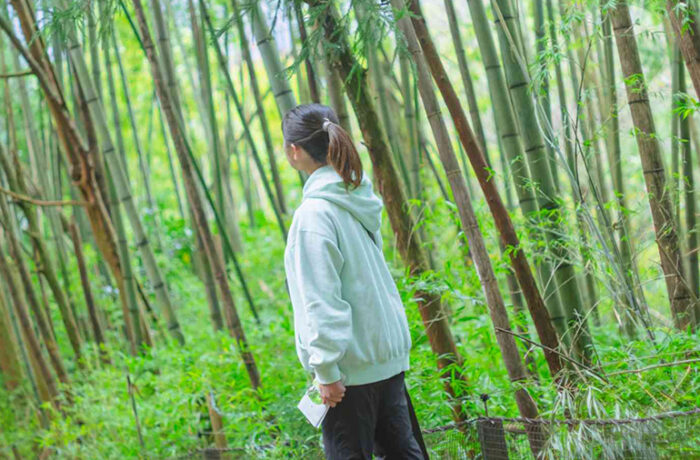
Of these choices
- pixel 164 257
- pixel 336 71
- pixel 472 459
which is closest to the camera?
pixel 472 459

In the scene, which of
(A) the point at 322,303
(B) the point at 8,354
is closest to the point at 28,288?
(B) the point at 8,354

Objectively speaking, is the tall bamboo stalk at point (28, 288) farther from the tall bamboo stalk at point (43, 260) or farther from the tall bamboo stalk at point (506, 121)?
the tall bamboo stalk at point (506, 121)

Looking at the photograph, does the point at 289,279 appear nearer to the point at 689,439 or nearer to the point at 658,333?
the point at 689,439

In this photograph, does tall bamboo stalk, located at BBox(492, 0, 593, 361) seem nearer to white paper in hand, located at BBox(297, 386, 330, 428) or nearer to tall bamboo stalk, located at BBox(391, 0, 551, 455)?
tall bamboo stalk, located at BBox(391, 0, 551, 455)

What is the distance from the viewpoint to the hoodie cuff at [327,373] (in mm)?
1385

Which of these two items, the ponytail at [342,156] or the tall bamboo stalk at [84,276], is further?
the tall bamboo stalk at [84,276]

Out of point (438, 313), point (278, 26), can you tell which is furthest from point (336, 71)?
point (438, 313)

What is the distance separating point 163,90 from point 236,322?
3.31 ft

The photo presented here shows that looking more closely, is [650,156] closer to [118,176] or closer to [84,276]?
[118,176]

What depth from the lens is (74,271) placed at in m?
6.51

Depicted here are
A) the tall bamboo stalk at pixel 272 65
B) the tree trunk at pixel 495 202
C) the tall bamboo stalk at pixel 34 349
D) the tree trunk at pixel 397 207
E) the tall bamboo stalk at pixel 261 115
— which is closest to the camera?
the tree trunk at pixel 495 202

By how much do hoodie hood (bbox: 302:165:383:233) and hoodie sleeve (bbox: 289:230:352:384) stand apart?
113 mm

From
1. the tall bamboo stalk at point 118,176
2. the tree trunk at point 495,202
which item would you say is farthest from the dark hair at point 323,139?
the tall bamboo stalk at point 118,176

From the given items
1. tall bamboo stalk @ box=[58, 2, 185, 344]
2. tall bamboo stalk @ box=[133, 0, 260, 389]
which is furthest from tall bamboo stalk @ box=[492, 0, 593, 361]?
tall bamboo stalk @ box=[58, 2, 185, 344]
